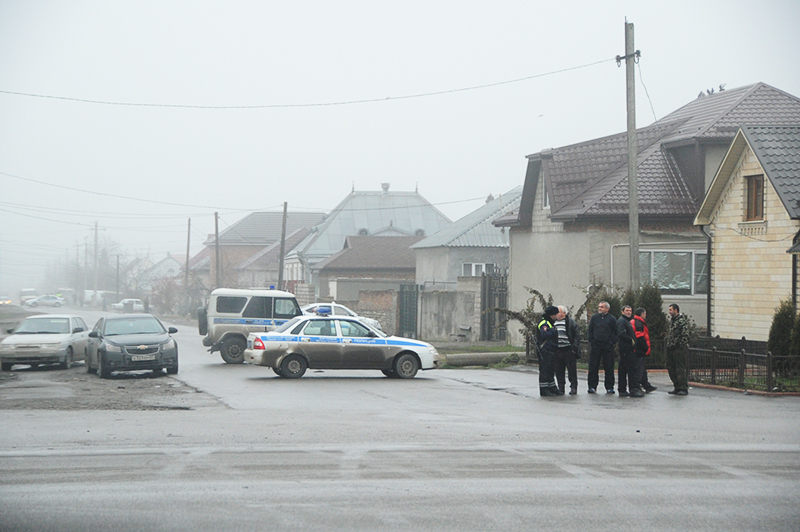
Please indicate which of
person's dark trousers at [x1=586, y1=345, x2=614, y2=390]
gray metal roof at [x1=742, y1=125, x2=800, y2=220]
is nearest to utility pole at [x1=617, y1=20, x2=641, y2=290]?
gray metal roof at [x1=742, y1=125, x2=800, y2=220]

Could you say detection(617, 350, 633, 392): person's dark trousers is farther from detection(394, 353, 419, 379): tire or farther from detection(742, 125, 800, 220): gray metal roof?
detection(742, 125, 800, 220): gray metal roof

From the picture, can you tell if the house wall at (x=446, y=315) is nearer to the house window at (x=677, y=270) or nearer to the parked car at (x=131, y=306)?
the house window at (x=677, y=270)

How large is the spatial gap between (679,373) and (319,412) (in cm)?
713

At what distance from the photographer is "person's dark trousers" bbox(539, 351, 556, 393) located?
16406 millimetres

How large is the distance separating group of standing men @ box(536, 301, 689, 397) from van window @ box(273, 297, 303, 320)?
11.2 metres

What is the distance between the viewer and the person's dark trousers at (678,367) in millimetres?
16625

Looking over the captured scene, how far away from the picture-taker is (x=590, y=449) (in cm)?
1025

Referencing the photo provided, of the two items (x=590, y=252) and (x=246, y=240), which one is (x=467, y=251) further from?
(x=246, y=240)

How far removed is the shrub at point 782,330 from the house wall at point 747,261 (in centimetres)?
275

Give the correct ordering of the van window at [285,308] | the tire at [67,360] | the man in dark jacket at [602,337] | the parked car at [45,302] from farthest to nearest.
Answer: the parked car at [45,302]
the van window at [285,308]
the tire at [67,360]
the man in dark jacket at [602,337]

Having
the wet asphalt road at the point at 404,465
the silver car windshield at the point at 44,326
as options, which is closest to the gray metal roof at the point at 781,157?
the wet asphalt road at the point at 404,465

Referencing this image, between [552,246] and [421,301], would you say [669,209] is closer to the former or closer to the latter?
[552,246]

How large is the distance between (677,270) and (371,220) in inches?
1923

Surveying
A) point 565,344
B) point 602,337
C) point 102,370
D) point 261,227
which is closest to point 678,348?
point 602,337
